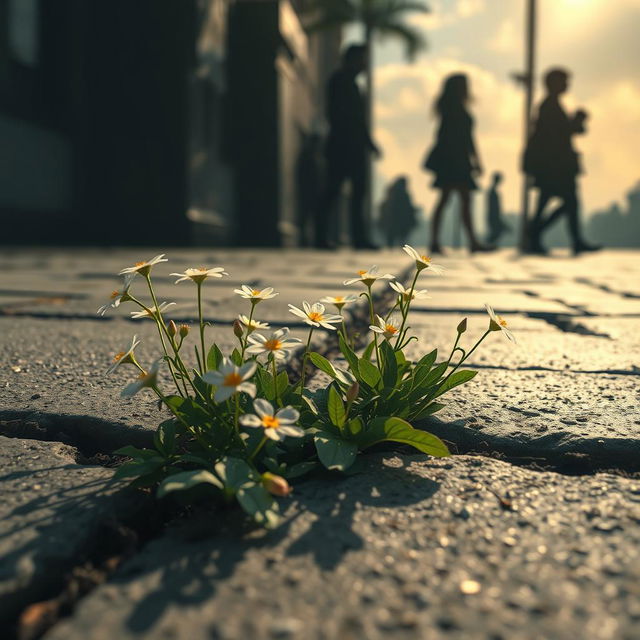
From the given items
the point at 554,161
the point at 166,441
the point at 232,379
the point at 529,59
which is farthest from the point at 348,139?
the point at 529,59

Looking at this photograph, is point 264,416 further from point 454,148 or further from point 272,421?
point 454,148

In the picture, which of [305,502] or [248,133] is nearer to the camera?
[305,502]

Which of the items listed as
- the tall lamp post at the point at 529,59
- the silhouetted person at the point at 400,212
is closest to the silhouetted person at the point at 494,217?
the silhouetted person at the point at 400,212

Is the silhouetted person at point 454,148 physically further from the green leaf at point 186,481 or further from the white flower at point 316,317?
the green leaf at point 186,481

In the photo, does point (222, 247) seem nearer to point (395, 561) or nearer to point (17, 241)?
point (17, 241)

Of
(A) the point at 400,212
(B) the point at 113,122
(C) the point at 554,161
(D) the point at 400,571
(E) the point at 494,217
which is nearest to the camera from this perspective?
(D) the point at 400,571

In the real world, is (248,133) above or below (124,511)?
above

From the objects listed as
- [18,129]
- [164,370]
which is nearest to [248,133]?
[18,129]

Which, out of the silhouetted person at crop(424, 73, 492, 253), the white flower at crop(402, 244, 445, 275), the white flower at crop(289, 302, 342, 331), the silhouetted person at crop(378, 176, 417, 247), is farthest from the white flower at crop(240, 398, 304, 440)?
the silhouetted person at crop(378, 176, 417, 247)
